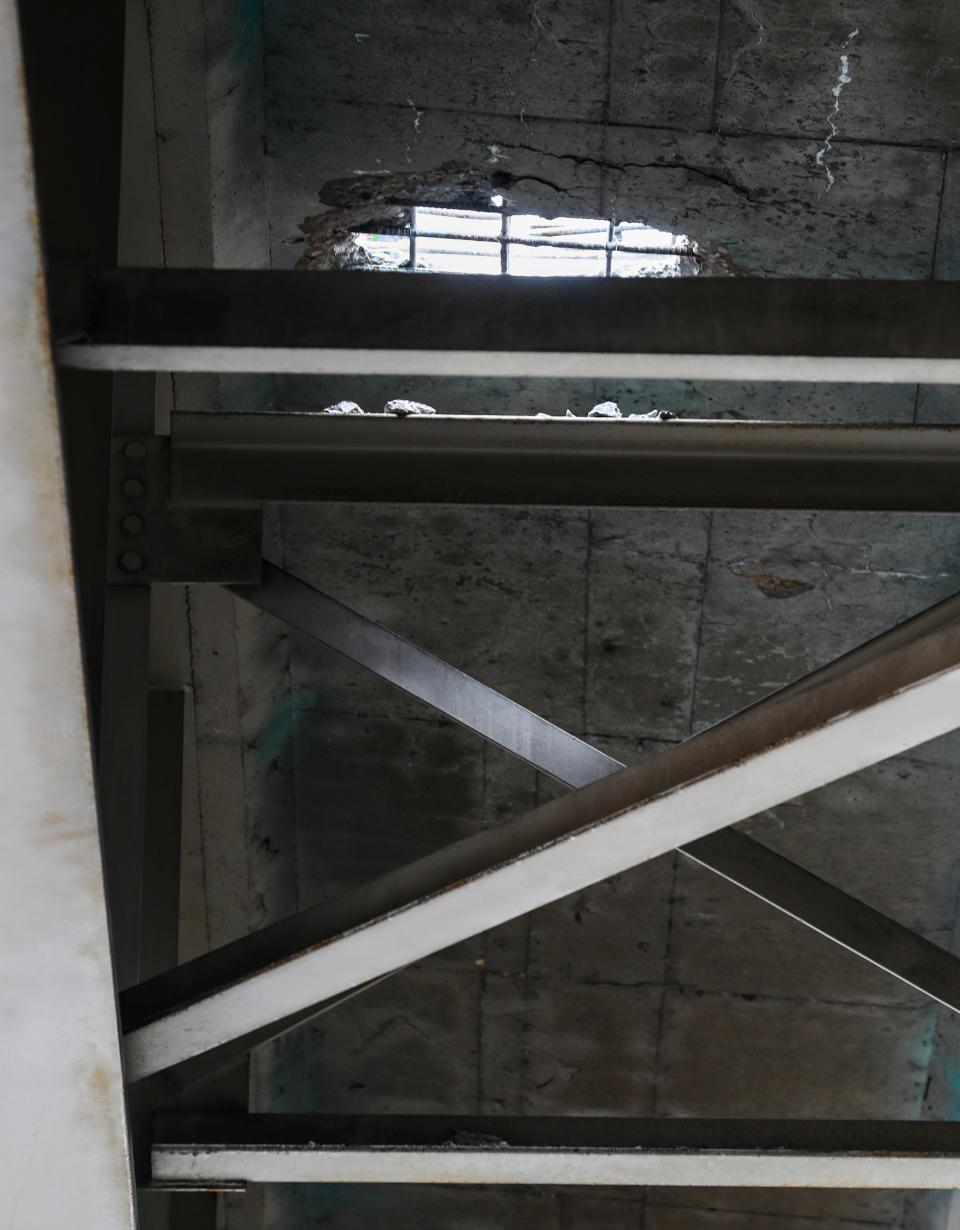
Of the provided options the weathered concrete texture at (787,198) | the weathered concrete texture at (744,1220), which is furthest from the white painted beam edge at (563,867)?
the weathered concrete texture at (744,1220)

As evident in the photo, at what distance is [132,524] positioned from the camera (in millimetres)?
4801

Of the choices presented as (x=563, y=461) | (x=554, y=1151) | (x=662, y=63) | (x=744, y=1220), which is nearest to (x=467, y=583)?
(x=662, y=63)

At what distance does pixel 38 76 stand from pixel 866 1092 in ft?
28.0

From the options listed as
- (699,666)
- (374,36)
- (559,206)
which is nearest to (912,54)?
(559,206)

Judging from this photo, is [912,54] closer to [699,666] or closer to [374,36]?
[374,36]

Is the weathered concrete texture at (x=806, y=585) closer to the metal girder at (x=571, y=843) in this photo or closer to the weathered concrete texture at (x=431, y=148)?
the weathered concrete texture at (x=431, y=148)

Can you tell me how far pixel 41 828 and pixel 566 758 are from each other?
8.68ft

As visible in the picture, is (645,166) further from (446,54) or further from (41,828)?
(41,828)

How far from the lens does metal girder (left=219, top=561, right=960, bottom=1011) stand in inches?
205

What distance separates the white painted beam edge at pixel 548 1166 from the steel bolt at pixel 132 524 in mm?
1876

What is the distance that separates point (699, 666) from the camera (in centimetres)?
797

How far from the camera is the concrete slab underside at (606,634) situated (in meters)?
6.29

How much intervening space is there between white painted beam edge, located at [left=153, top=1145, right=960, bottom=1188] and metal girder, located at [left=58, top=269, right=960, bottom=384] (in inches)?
89.5

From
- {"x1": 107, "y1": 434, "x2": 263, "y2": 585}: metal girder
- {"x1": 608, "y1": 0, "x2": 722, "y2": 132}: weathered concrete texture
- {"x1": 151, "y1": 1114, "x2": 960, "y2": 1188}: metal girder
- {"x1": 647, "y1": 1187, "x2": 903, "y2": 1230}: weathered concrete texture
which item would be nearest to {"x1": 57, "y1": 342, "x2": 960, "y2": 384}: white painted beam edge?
{"x1": 107, "y1": 434, "x2": 263, "y2": 585}: metal girder
